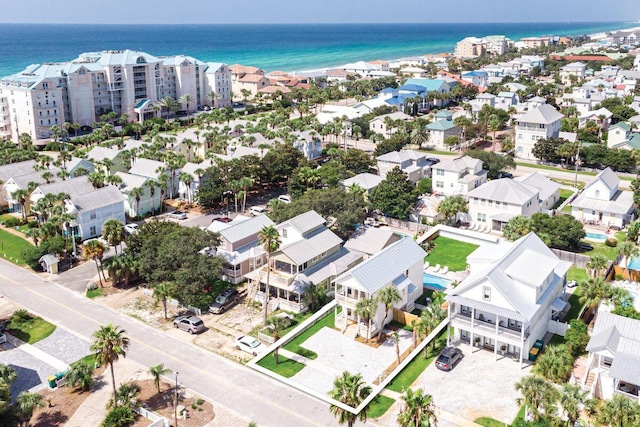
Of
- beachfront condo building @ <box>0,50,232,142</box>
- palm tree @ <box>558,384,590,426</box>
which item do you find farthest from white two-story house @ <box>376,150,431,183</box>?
beachfront condo building @ <box>0,50,232,142</box>

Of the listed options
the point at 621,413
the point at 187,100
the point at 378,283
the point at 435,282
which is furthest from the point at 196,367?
the point at 187,100

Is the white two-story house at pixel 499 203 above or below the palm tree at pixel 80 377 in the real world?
above

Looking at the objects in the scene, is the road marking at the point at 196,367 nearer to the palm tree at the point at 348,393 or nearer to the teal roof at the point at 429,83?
the palm tree at the point at 348,393

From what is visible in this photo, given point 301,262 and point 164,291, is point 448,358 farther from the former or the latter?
point 164,291

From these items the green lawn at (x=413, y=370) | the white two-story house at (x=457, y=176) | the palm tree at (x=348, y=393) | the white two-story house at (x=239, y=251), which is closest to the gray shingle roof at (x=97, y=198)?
the white two-story house at (x=239, y=251)

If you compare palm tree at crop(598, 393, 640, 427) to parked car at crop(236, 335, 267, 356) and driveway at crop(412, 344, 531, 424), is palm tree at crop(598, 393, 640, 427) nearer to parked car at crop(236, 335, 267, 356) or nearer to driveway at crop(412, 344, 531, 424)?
driveway at crop(412, 344, 531, 424)
